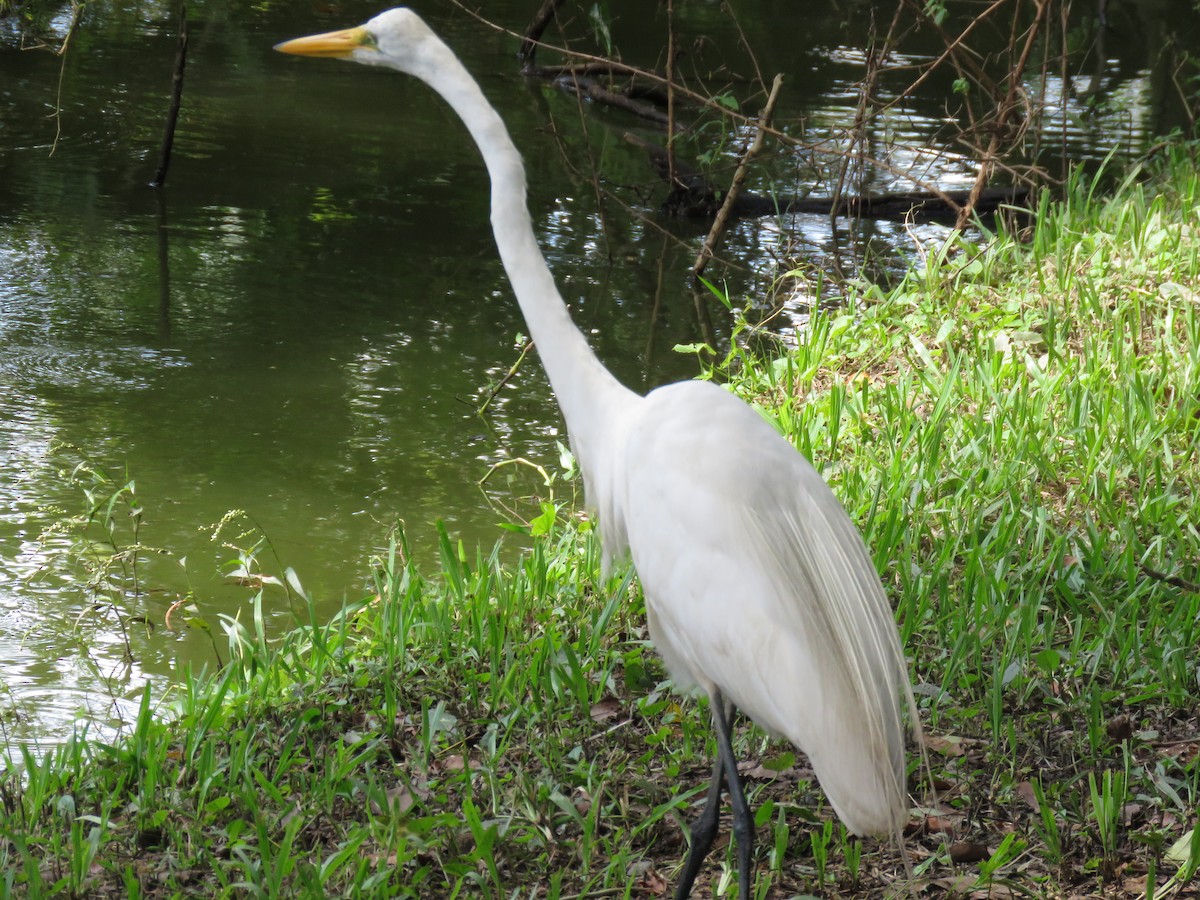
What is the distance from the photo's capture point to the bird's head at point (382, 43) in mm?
2695

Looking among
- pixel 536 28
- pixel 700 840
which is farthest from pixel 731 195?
pixel 536 28

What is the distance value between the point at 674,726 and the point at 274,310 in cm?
402

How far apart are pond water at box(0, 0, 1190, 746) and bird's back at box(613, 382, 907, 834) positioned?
1.67 metres

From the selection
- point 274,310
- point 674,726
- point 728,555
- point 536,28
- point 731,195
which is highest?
point 536,28

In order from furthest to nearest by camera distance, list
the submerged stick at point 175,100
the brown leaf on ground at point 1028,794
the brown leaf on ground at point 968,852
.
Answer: the submerged stick at point 175,100
the brown leaf on ground at point 1028,794
the brown leaf on ground at point 968,852

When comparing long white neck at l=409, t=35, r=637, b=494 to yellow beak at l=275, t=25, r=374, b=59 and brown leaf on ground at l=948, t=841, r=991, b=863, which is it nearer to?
yellow beak at l=275, t=25, r=374, b=59

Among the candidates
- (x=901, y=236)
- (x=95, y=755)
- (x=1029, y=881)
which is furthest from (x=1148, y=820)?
(x=901, y=236)

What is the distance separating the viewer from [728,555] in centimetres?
238

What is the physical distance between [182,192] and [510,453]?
12.6 ft

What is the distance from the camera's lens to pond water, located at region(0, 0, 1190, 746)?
4.10m

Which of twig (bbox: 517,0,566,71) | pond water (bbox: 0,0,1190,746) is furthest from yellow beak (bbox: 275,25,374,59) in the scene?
twig (bbox: 517,0,566,71)

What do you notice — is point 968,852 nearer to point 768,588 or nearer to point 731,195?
point 768,588

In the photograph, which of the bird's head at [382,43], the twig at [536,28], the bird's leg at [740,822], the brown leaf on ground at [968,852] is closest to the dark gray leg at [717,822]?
the bird's leg at [740,822]

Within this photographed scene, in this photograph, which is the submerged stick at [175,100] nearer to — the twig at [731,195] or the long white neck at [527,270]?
the twig at [731,195]
